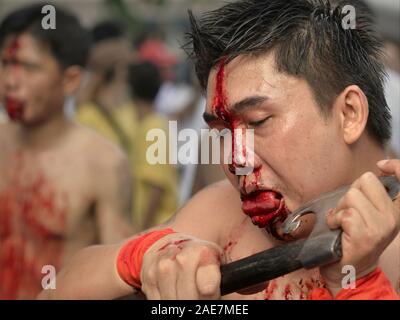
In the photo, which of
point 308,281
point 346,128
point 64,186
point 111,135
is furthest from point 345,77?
point 111,135

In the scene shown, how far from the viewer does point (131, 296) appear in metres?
3.42

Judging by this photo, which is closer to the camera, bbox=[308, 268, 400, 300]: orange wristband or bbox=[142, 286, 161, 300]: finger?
bbox=[308, 268, 400, 300]: orange wristband

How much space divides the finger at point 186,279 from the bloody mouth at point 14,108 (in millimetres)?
2913

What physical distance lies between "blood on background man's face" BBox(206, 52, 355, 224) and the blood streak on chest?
8.61 feet

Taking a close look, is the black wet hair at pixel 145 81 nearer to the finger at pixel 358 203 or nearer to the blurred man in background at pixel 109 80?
the blurred man in background at pixel 109 80

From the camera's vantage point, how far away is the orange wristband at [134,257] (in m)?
3.09

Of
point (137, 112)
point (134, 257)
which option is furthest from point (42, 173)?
point (137, 112)

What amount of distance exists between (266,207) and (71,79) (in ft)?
10.2

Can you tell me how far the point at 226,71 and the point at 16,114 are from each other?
2.68 metres

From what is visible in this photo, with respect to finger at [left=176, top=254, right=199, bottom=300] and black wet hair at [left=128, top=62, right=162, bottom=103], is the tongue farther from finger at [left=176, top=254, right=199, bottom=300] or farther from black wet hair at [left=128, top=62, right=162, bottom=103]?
black wet hair at [left=128, top=62, right=162, bottom=103]

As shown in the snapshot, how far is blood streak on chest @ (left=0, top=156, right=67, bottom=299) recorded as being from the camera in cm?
545

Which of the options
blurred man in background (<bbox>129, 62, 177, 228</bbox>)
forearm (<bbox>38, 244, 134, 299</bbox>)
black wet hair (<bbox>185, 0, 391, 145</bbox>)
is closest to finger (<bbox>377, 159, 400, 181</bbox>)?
black wet hair (<bbox>185, 0, 391, 145</bbox>)

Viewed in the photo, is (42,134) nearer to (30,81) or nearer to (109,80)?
(30,81)

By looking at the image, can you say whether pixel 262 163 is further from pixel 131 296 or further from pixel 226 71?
pixel 131 296
